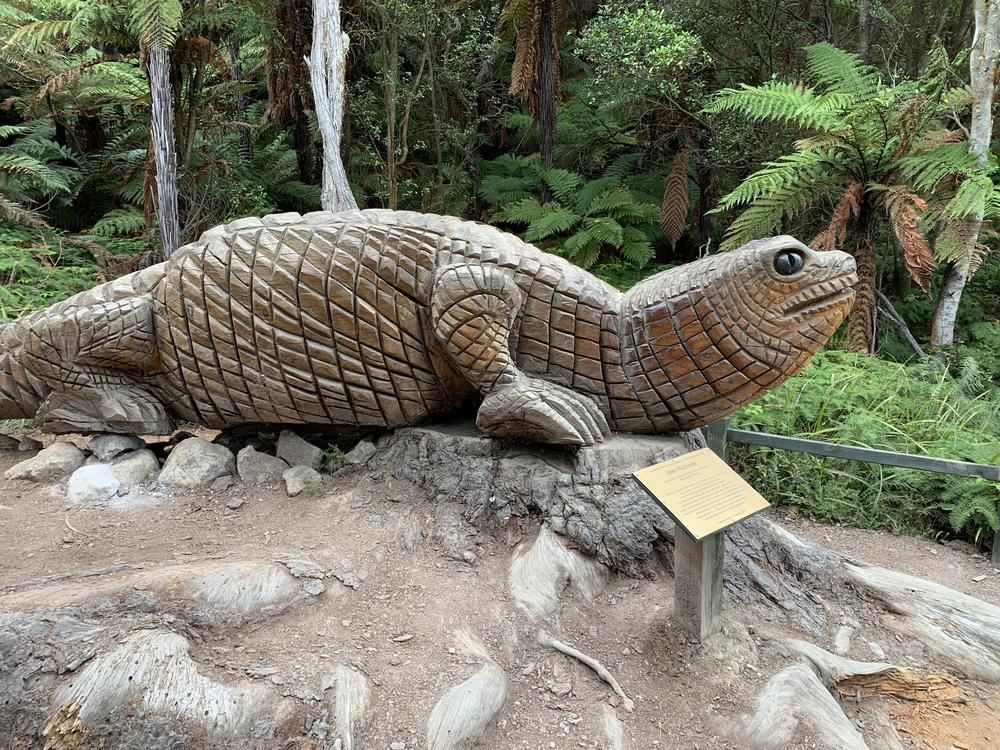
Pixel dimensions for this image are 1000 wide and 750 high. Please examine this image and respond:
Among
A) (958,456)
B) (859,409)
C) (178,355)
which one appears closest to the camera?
(178,355)

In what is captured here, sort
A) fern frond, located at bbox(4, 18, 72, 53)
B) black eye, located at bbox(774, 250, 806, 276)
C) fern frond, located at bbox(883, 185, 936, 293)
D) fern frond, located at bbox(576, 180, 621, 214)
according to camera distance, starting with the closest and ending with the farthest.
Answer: black eye, located at bbox(774, 250, 806, 276) < fern frond, located at bbox(883, 185, 936, 293) < fern frond, located at bbox(4, 18, 72, 53) < fern frond, located at bbox(576, 180, 621, 214)

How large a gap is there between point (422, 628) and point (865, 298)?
5.73 metres

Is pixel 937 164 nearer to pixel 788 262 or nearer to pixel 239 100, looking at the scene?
pixel 788 262

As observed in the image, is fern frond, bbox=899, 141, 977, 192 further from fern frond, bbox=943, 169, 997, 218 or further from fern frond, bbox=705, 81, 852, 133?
fern frond, bbox=705, 81, 852, 133

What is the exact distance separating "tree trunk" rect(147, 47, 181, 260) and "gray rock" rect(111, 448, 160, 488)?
3.18m

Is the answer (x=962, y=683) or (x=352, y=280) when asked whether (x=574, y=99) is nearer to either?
(x=352, y=280)

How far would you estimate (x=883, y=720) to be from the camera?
240 centimetres

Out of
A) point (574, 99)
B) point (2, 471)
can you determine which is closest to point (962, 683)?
point (2, 471)

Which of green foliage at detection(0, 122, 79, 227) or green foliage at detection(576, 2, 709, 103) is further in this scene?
green foliage at detection(0, 122, 79, 227)

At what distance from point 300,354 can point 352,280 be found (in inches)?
20.0

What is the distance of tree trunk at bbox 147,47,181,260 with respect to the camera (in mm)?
5941

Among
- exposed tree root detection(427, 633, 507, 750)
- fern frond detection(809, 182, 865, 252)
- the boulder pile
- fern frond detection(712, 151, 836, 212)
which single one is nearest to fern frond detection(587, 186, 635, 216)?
fern frond detection(712, 151, 836, 212)

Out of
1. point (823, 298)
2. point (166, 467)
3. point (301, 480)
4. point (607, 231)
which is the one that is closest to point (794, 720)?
point (823, 298)

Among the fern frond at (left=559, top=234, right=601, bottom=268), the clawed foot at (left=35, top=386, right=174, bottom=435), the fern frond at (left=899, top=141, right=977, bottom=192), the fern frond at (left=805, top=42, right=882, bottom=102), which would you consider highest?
the fern frond at (left=805, top=42, right=882, bottom=102)
